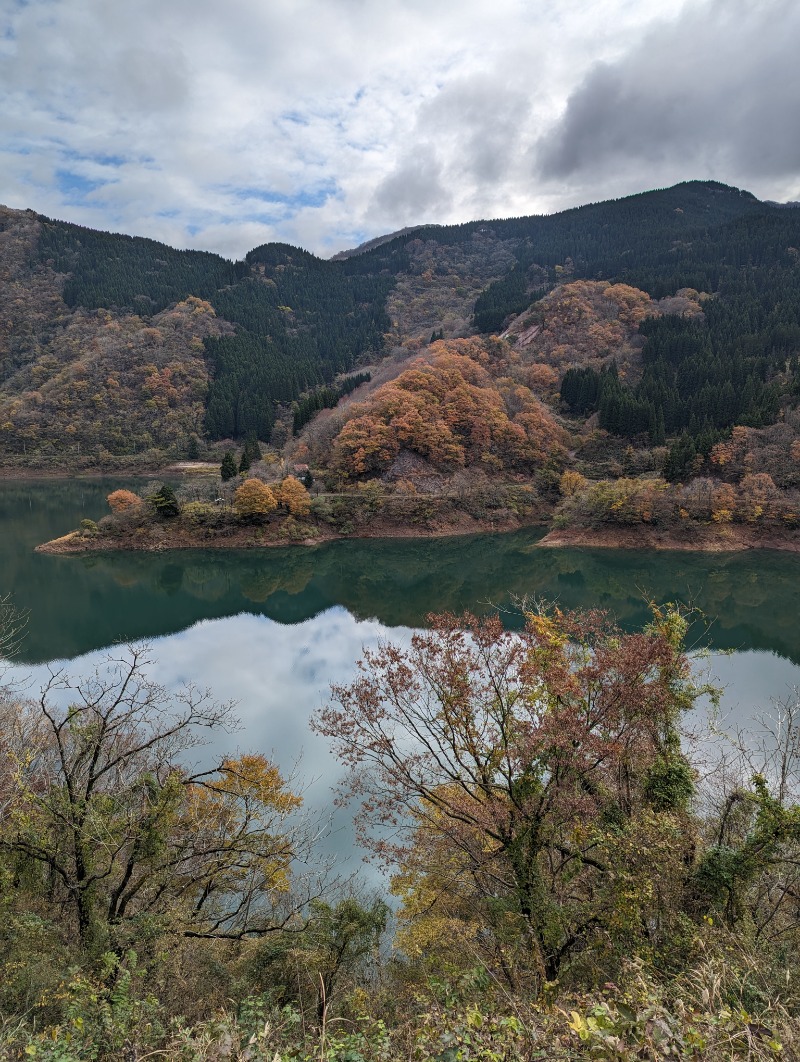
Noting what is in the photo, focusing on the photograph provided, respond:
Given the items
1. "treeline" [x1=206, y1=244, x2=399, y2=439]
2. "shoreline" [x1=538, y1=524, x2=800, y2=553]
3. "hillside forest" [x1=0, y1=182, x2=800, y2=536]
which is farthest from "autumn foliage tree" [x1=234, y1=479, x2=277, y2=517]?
"treeline" [x1=206, y1=244, x2=399, y2=439]

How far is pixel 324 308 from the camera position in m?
126

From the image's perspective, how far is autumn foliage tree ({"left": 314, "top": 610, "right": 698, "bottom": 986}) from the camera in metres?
6.73

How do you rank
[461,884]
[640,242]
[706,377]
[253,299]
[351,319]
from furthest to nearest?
[351,319] < [253,299] < [640,242] < [706,377] < [461,884]

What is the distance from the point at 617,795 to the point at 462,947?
3238 millimetres

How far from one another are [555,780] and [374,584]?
28.4 m

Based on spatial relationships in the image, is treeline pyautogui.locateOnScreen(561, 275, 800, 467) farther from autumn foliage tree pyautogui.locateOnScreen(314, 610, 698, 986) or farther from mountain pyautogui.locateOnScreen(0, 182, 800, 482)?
autumn foliage tree pyautogui.locateOnScreen(314, 610, 698, 986)

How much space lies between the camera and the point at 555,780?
750 centimetres

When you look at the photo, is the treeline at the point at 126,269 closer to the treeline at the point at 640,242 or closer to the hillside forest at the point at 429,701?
the hillside forest at the point at 429,701

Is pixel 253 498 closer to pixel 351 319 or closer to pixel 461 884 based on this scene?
pixel 461 884

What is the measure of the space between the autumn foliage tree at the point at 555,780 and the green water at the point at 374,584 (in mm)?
17877

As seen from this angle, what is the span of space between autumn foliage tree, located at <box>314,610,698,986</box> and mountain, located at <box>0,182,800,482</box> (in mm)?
42643

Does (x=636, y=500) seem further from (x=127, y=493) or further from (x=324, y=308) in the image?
(x=324, y=308)

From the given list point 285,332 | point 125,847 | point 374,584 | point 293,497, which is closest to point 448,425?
point 293,497

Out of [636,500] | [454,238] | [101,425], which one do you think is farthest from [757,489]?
[454,238]
